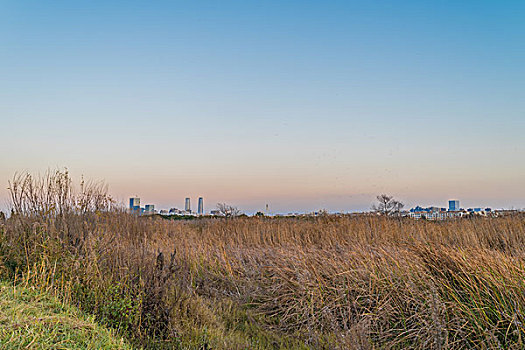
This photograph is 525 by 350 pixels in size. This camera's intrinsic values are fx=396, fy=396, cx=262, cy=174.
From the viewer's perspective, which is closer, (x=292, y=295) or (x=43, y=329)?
(x=43, y=329)

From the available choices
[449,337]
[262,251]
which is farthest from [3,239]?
[449,337]

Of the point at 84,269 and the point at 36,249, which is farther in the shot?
the point at 36,249

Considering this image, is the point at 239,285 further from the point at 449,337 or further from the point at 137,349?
the point at 449,337

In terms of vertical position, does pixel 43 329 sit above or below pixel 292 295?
above

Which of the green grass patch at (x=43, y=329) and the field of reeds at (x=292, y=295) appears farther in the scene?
the field of reeds at (x=292, y=295)

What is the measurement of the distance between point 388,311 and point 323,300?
1018 mm

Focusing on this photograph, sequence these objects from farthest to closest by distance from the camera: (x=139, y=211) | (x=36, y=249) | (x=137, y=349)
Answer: (x=139, y=211)
(x=36, y=249)
(x=137, y=349)

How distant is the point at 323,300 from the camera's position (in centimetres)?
580

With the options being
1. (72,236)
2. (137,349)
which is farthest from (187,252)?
(137,349)

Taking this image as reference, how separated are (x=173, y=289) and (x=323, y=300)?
2.18 meters

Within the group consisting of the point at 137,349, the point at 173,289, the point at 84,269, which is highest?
the point at 84,269

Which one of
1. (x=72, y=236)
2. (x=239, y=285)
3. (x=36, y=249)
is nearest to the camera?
(x=36, y=249)

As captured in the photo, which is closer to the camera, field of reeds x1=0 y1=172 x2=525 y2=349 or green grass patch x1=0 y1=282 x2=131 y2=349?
green grass patch x1=0 y1=282 x2=131 y2=349

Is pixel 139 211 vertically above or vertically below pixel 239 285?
above
